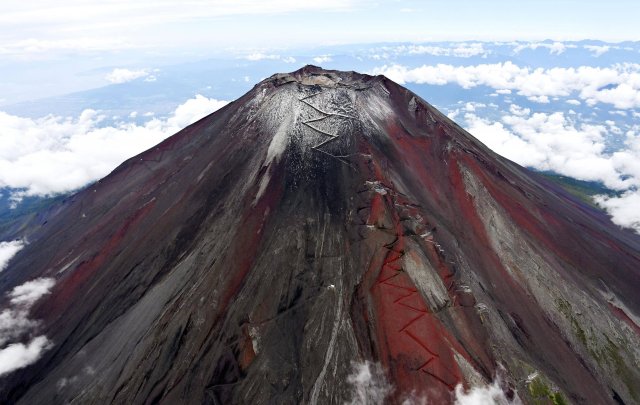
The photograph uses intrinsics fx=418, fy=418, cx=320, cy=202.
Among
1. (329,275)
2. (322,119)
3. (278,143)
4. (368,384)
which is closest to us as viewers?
(368,384)

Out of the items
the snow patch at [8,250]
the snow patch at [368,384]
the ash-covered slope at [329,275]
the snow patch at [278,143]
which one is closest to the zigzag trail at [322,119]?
the ash-covered slope at [329,275]

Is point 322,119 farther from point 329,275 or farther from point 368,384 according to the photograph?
point 368,384

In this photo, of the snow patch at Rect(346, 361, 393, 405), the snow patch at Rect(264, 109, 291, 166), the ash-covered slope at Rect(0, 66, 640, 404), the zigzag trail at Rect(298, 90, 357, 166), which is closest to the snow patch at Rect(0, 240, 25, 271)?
the ash-covered slope at Rect(0, 66, 640, 404)

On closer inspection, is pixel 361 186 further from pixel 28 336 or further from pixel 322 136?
pixel 28 336

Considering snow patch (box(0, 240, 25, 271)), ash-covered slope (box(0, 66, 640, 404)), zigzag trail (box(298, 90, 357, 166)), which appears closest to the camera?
ash-covered slope (box(0, 66, 640, 404))

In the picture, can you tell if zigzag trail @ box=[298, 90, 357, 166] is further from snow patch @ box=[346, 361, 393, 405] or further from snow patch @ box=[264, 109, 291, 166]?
snow patch @ box=[346, 361, 393, 405]

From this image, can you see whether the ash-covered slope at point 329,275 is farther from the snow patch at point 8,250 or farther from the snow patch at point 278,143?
the snow patch at point 8,250

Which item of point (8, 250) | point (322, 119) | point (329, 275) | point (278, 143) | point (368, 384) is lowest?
point (8, 250)

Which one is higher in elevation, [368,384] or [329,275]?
[329,275]

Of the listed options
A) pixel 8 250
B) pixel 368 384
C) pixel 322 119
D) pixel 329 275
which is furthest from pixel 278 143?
pixel 8 250

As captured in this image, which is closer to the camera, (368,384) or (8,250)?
(368,384)
